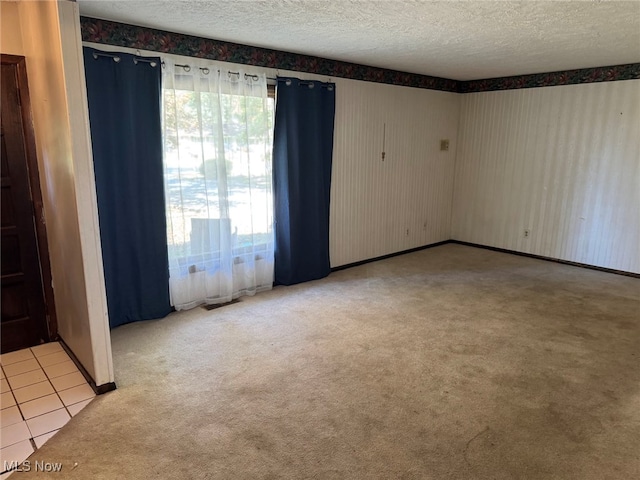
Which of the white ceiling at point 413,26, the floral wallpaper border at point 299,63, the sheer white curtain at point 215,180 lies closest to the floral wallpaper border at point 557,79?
the floral wallpaper border at point 299,63

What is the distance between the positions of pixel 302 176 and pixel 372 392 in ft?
7.92

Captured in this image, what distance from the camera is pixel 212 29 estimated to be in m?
3.24

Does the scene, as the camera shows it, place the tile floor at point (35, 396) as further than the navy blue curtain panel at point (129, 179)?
No

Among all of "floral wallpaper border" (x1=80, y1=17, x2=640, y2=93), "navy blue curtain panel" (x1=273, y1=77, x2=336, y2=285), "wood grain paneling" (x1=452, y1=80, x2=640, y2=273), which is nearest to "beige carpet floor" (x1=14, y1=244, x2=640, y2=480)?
"navy blue curtain panel" (x1=273, y1=77, x2=336, y2=285)

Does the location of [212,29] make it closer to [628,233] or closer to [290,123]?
[290,123]

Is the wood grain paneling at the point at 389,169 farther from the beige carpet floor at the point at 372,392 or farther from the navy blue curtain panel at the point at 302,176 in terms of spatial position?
the beige carpet floor at the point at 372,392

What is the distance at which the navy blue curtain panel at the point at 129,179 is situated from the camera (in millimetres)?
3092

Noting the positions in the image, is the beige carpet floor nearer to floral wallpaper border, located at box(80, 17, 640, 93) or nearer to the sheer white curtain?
the sheer white curtain

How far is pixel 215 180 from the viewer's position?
374 cm

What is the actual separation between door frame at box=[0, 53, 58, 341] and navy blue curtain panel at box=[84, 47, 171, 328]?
37cm

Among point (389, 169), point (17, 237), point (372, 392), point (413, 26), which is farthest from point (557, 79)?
point (17, 237)

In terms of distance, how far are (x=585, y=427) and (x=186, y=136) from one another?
11.1 ft

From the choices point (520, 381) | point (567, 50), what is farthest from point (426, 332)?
point (567, 50)

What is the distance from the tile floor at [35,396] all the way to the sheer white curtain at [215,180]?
1.08 metres
